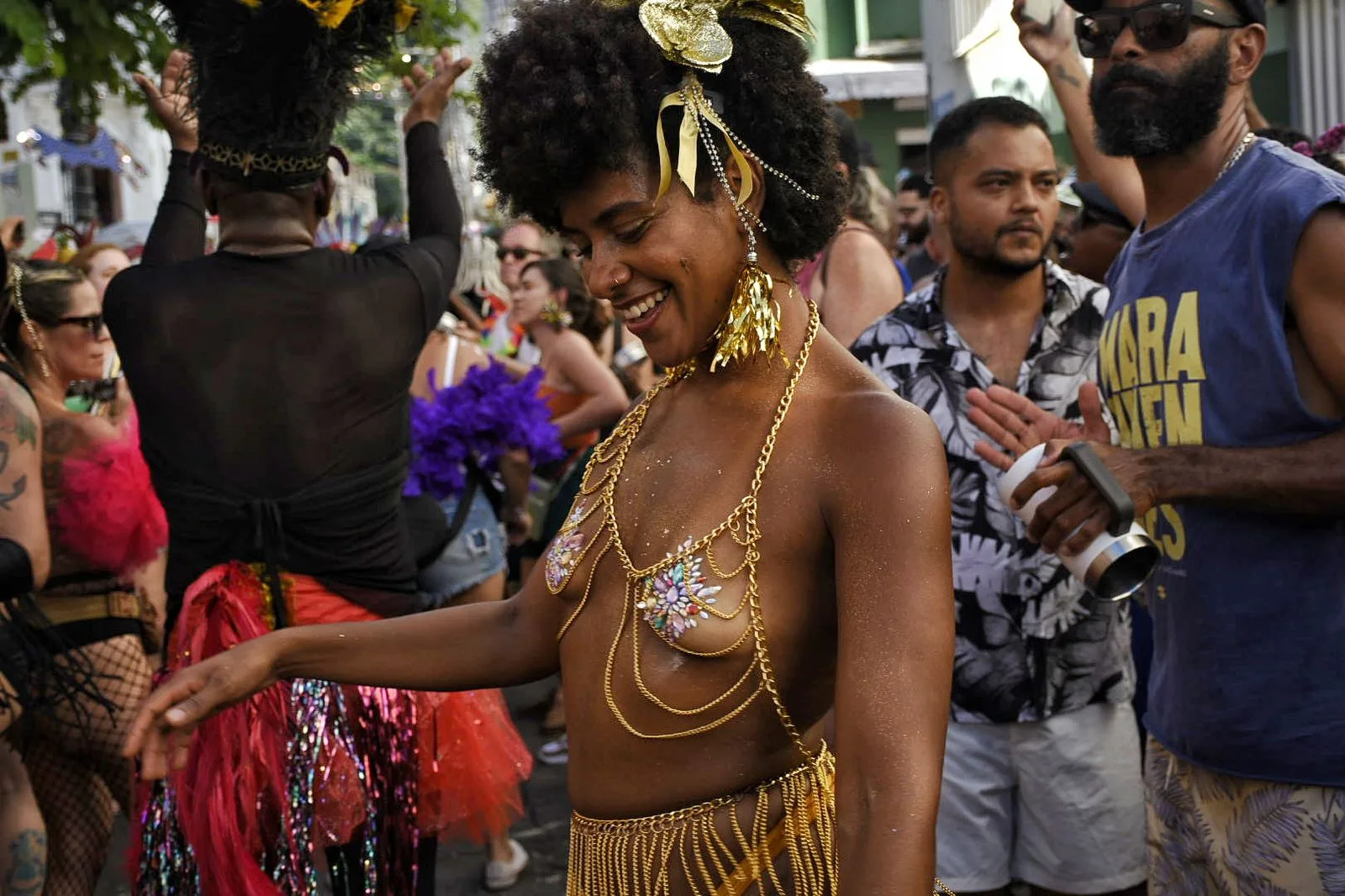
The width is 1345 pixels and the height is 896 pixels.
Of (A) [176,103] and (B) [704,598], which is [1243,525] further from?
(A) [176,103]

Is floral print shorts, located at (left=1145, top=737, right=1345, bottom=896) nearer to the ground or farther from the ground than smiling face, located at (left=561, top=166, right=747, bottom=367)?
nearer to the ground

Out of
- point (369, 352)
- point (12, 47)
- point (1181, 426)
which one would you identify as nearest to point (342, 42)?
point (369, 352)

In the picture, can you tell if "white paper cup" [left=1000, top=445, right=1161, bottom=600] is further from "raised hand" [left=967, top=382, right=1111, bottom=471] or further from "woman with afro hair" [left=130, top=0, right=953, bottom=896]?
"woman with afro hair" [left=130, top=0, right=953, bottom=896]

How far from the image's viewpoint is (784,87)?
200 cm

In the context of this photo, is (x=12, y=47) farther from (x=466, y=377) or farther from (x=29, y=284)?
(x=466, y=377)

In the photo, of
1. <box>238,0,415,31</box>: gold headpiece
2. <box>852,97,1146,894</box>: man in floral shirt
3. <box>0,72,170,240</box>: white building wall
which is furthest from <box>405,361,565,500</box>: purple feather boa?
<box>0,72,170,240</box>: white building wall

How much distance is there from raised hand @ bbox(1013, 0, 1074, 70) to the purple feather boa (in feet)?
8.25

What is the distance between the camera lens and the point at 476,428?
5.43 metres

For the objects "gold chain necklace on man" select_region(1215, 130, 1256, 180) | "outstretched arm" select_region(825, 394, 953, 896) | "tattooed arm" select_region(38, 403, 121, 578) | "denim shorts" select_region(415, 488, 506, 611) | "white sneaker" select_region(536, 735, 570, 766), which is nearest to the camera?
"outstretched arm" select_region(825, 394, 953, 896)

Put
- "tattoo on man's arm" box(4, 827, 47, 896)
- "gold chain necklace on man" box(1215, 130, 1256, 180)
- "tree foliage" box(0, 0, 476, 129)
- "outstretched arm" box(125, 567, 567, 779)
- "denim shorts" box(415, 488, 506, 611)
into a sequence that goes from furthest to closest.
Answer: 1. "tree foliage" box(0, 0, 476, 129)
2. "denim shorts" box(415, 488, 506, 611)
3. "tattoo on man's arm" box(4, 827, 47, 896)
4. "gold chain necklace on man" box(1215, 130, 1256, 180)
5. "outstretched arm" box(125, 567, 567, 779)

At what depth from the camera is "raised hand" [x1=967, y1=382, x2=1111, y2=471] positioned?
259 centimetres

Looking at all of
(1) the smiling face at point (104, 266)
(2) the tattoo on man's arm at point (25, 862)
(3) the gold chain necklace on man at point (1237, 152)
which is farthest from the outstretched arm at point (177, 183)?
(1) the smiling face at point (104, 266)

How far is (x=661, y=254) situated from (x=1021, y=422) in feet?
3.24

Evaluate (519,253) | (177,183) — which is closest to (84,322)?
(177,183)
